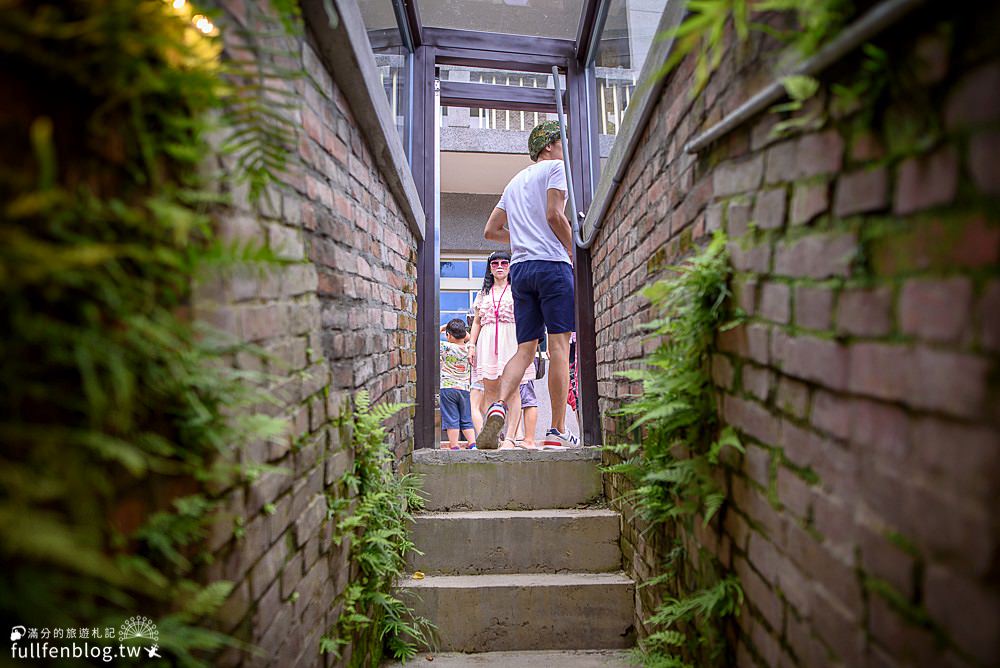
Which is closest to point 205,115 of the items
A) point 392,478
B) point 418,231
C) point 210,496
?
point 210,496

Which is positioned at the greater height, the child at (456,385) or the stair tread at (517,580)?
the child at (456,385)

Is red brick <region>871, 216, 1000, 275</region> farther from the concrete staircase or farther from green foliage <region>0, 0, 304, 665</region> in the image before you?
the concrete staircase

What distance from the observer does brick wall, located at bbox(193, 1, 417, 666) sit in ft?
3.17

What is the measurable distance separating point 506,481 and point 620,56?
222 centimetres

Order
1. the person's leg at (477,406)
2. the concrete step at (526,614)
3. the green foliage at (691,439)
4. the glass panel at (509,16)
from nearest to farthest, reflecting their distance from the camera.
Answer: the green foliage at (691,439)
the concrete step at (526,614)
the glass panel at (509,16)
the person's leg at (477,406)

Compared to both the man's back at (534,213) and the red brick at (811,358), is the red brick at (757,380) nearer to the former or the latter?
the red brick at (811,358)

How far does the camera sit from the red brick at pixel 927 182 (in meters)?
0.65

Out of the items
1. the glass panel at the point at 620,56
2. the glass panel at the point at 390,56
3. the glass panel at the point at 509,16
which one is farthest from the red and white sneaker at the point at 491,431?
the glass panel at the point at 509,16

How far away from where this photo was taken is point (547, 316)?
10.1 ft

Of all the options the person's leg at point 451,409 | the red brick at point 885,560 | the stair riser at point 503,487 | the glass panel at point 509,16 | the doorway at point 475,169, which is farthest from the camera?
the person's leg at point 451,409

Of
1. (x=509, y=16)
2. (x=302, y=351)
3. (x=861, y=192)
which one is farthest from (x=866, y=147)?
(x=509, y=16)

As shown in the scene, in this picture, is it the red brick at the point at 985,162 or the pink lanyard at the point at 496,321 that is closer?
the red brick at the point at 985,162

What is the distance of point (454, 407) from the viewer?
15.7 ft

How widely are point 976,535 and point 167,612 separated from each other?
1.03 metres
